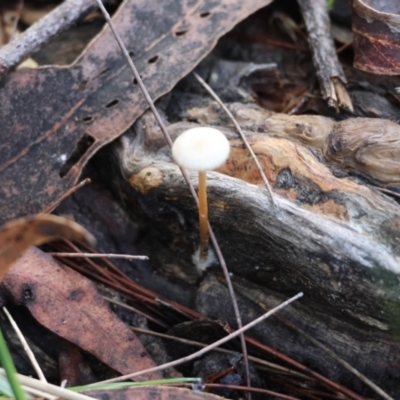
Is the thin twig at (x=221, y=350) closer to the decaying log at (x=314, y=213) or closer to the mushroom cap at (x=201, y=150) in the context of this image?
the decaying log at (x=314, y=213)

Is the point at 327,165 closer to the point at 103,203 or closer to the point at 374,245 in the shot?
the point at 374,245

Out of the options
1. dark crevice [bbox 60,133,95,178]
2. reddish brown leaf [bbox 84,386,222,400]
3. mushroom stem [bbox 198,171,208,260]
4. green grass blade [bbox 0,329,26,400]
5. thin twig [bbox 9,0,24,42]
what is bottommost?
reddish brown leaf [bbox 84,386,222,400]

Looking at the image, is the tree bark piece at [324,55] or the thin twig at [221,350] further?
the tree bark piece at [324,55]

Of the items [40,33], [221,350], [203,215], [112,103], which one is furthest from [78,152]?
[221,350]

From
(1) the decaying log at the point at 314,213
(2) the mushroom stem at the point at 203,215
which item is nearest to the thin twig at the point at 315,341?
(1) the decaying log at the point at 314,213

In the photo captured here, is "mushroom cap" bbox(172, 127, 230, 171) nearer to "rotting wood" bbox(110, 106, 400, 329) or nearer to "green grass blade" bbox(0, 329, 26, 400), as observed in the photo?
"rotting wood" bbox(110, 106, 400, 329)

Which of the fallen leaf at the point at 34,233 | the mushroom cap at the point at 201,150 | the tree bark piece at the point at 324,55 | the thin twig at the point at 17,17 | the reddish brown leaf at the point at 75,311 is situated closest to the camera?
the fallen leaf at the point at 34,233

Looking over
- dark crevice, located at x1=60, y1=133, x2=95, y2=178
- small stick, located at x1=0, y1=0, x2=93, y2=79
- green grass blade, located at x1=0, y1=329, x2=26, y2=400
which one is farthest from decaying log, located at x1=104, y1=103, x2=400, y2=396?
green grass blade, located at x1=0, y1=329, x2=26, y2=400
